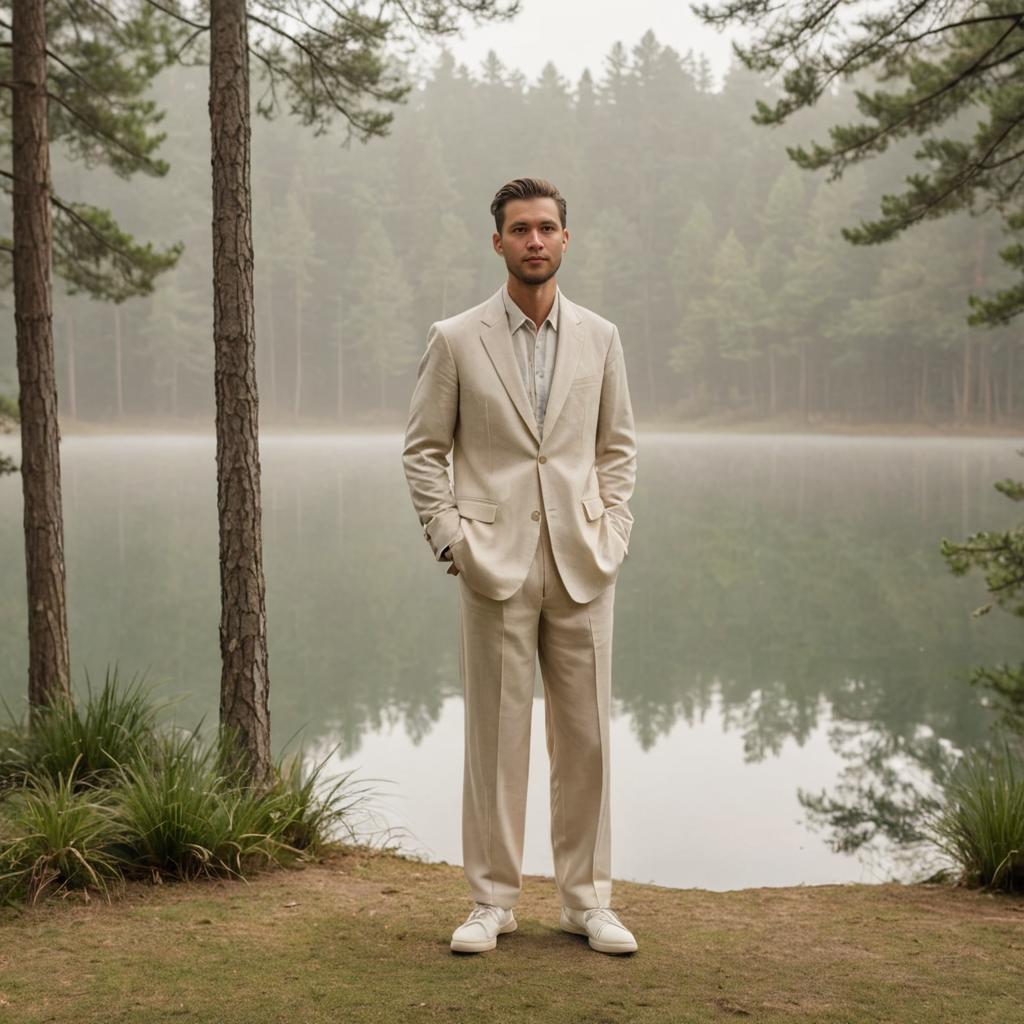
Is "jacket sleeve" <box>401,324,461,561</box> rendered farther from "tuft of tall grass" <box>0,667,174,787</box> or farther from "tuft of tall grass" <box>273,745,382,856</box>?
"tuft of tall grass" <box>0,667,174,787</box>

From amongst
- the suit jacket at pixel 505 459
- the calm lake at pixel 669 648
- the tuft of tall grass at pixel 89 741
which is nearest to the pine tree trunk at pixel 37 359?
the tuft of tall grass at pixel 89 741

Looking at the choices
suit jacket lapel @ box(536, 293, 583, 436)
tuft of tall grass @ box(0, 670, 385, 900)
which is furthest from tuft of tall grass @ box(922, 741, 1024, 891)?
tuft of tall grass @ box(0, 670, 385, 900)

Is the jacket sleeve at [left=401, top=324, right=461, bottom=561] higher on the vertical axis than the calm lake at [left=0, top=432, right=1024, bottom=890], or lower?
higher

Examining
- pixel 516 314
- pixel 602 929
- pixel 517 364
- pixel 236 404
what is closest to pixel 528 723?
pixel 602 929

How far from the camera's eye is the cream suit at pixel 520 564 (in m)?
3.56

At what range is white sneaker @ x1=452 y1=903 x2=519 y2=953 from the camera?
3535 millimetres

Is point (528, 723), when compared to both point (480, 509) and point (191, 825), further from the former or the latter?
point (191, 825)

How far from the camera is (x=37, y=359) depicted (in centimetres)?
650

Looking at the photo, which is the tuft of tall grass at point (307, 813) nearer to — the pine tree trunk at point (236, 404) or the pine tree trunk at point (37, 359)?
the pine tree trunk at point (236, 404)

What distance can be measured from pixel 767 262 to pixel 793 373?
5.92 m

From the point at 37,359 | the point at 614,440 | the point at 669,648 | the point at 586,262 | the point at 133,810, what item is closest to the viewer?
the point at 614,440

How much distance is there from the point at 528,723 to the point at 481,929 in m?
0.61

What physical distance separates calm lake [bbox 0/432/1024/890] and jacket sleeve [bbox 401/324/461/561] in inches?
124

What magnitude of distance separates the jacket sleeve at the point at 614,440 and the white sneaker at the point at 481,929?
1.19m
